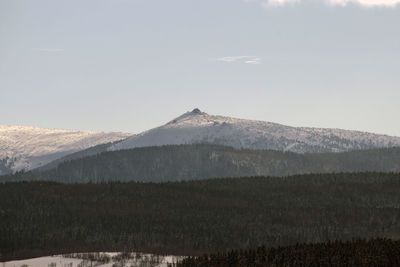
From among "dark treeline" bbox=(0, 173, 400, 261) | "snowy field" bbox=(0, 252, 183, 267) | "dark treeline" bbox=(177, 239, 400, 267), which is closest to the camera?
"dark treeline" bbox=(177, 239, 400, 267)

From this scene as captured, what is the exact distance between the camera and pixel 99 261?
111 feet

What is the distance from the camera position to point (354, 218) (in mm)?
68562

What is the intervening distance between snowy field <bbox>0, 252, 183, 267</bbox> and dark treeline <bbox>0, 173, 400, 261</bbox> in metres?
5.06

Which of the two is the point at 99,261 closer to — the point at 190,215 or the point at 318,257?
the point at 318,257

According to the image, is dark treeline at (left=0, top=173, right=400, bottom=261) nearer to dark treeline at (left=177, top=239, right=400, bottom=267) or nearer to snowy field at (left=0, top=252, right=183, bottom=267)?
snowy field at (left=0, top=252, right=183, bottom=267)

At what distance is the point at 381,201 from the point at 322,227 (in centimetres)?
2209

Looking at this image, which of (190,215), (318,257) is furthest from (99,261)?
(190,215)

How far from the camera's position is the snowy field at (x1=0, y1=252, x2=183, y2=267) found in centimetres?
3294

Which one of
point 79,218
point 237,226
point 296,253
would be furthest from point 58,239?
point 296,253

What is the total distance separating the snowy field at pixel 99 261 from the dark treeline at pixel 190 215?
5.06 metres

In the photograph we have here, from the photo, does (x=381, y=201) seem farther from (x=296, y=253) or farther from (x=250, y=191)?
(x=296, y=253)

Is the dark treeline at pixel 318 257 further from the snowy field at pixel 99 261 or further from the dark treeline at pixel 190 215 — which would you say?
the dark treeline at pixel 190 215

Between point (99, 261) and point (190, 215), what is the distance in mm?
33671

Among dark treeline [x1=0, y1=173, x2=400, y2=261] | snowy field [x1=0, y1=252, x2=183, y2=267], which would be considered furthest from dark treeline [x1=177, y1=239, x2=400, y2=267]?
dark treeline [x1=0, y1=173, x2=400, y2=261]
